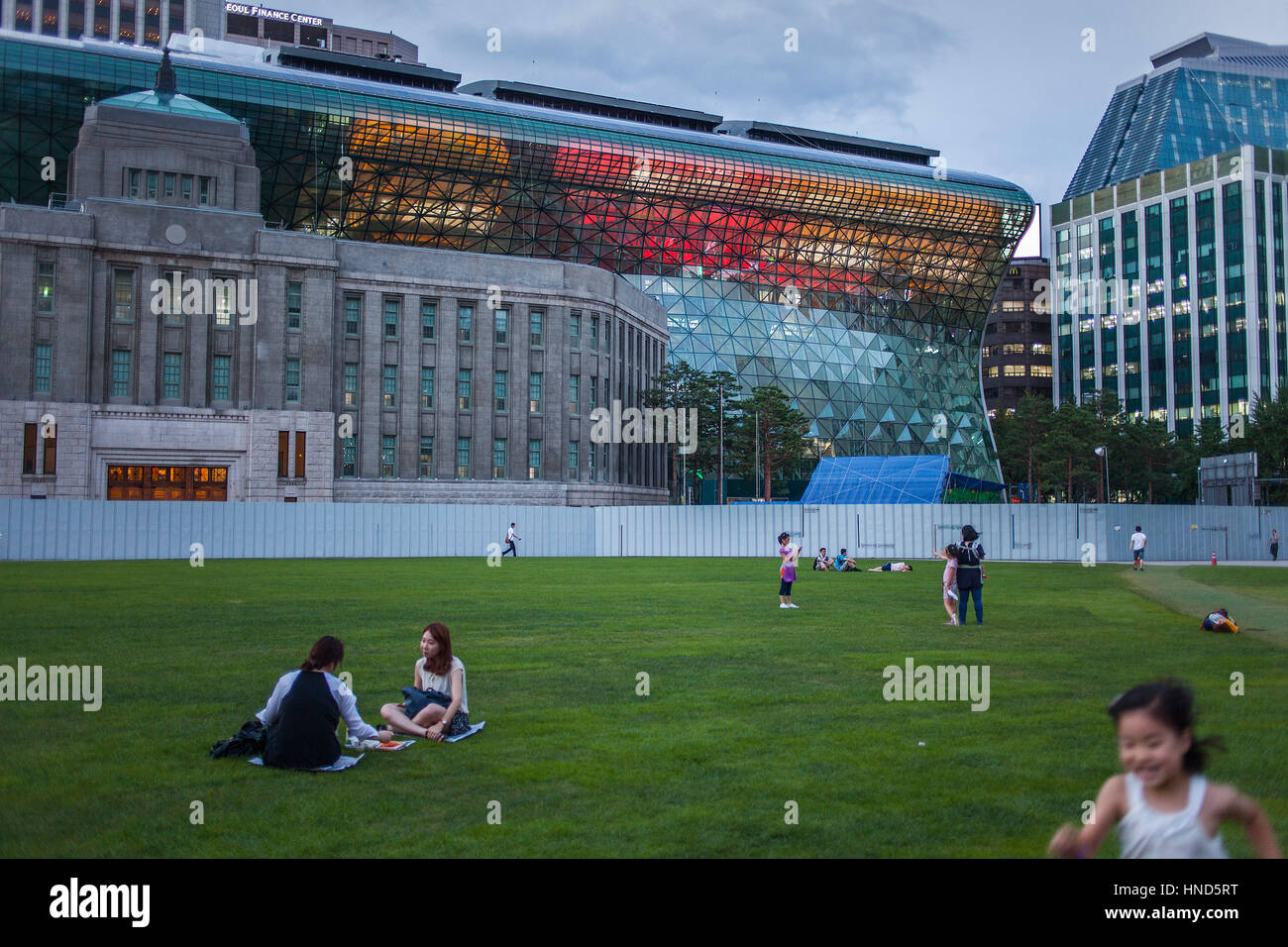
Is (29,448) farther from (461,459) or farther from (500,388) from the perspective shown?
(500,388)

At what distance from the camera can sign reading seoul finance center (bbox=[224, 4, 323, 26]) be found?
163 meters

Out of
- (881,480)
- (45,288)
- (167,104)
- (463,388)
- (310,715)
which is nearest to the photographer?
(310,715)

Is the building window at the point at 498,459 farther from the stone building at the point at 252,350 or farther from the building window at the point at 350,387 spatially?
the building window at the point at 350,387

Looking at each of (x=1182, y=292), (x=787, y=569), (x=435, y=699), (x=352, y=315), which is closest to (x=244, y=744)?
(x=435, y=699)

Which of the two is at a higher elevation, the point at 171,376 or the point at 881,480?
the point at 171,376

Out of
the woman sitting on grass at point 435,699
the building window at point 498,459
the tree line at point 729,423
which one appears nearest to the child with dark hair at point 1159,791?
the woman sitting on grass at point 435,699

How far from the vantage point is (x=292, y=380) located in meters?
65.7

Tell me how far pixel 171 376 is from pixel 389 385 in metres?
13.2

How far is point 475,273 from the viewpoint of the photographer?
7144cm

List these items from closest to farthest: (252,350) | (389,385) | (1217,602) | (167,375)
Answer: (1217,602) < (167,375) < (252,350) < (389,385)

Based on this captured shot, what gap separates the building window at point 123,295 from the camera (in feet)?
205

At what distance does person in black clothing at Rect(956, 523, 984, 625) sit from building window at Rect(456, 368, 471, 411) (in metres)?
55.0

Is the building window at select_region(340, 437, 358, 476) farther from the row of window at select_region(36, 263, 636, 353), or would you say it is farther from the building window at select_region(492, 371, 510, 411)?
the building window at select_region(492, 371, 510, 411)

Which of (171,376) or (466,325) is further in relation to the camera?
(466,325)
